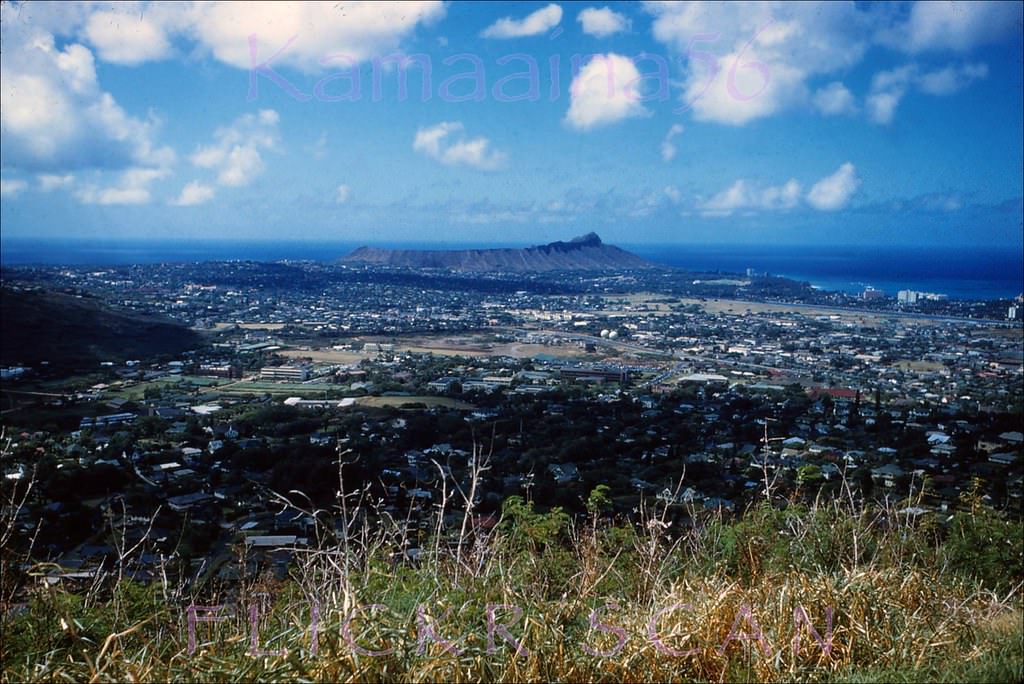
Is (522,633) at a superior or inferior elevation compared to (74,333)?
inferior

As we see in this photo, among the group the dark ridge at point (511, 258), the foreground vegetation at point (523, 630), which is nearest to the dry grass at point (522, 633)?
the foreground vegetation at point (523, 630)

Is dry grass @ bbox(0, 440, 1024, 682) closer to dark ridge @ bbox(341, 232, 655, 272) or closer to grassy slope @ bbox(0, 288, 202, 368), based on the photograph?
grassy slope @ bbox(0, 288, 202, 368)

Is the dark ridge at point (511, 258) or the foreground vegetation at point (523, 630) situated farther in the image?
the dark ridge at point (511, 258)

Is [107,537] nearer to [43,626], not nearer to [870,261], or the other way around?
[43,626]

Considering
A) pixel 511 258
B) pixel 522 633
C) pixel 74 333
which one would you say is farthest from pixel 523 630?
pixel 511 258

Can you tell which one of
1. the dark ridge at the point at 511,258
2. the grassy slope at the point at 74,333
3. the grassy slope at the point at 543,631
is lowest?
the grassy slope at the point at 543,631

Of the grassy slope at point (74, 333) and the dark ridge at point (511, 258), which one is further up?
the dark ridge at point (511, 258)

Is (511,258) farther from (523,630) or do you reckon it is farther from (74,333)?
(523,630)

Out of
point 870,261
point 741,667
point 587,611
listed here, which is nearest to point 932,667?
point 741,667

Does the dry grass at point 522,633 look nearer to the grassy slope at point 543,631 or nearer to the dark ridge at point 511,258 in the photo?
the grassy slope at point 543,631

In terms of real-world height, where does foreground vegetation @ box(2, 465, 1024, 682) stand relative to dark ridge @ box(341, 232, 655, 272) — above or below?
below

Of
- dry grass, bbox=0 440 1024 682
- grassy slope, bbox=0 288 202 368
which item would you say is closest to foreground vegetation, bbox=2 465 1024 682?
dry grass, bbox=0 440 1024 682
